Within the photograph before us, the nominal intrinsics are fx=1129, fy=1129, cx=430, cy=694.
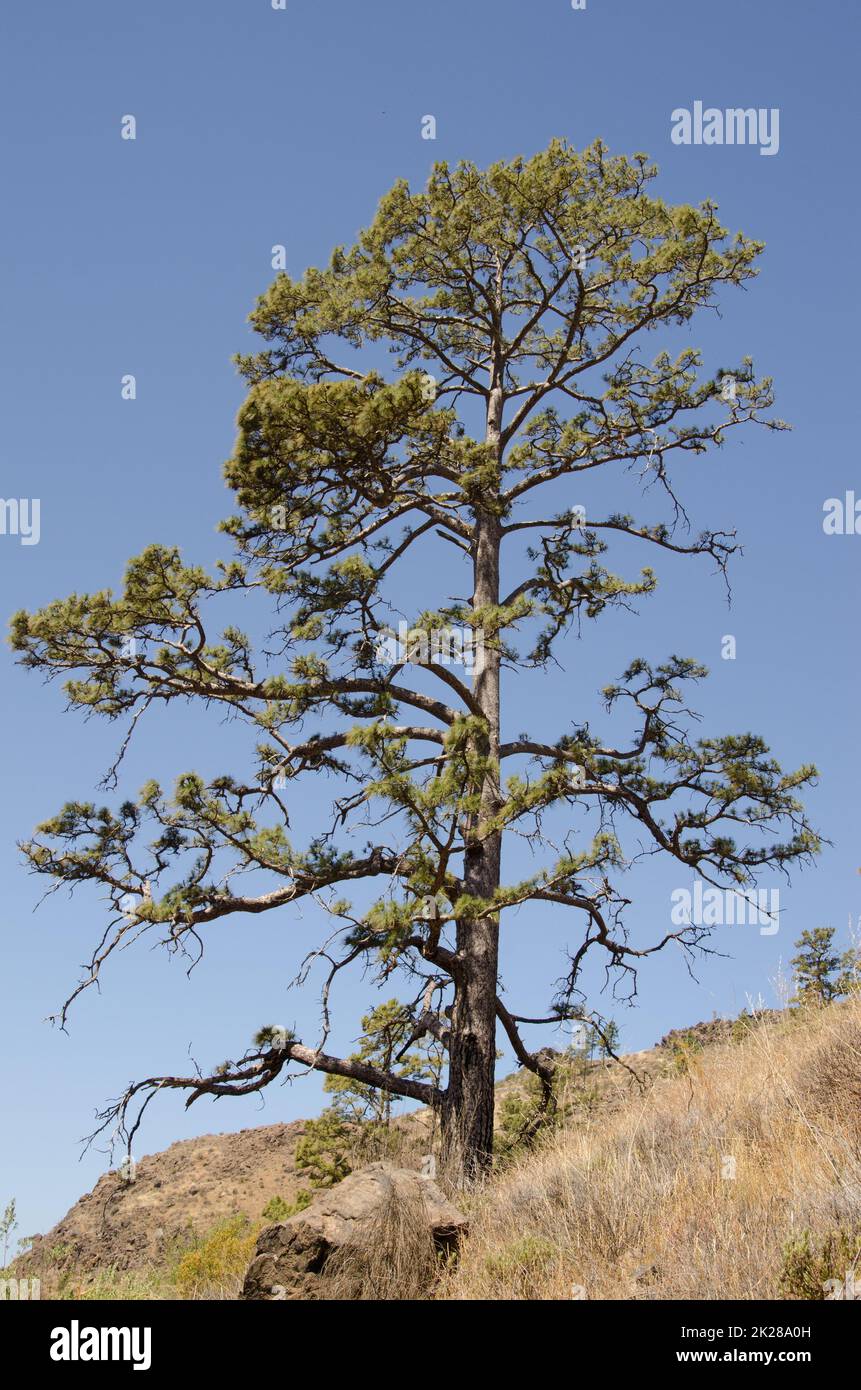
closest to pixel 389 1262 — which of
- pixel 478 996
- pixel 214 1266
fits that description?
pixel 478 996

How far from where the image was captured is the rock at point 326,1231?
774cm

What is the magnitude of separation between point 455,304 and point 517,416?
5.78ft

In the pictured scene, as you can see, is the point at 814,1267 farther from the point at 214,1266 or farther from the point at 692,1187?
the point at 214,1266

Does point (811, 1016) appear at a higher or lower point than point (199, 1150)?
higher

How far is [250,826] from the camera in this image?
11.6 metres

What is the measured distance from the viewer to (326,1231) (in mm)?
7844

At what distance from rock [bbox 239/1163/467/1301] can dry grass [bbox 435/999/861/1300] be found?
367mm

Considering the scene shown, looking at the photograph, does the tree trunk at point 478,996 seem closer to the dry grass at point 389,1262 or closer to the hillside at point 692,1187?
the hillside at point 692,1187

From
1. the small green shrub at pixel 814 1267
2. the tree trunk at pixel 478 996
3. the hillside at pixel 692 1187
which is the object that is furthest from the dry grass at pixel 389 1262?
the small green shrub at pixel 814 1267

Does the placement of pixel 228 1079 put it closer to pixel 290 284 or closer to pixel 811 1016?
pixel 811 1016

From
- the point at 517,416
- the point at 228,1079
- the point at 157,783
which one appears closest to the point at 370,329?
the point at 517,416

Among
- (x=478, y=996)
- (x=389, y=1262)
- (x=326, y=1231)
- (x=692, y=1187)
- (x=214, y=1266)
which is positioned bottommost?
(x=214, y=1266)

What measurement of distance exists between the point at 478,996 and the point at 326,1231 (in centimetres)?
426
